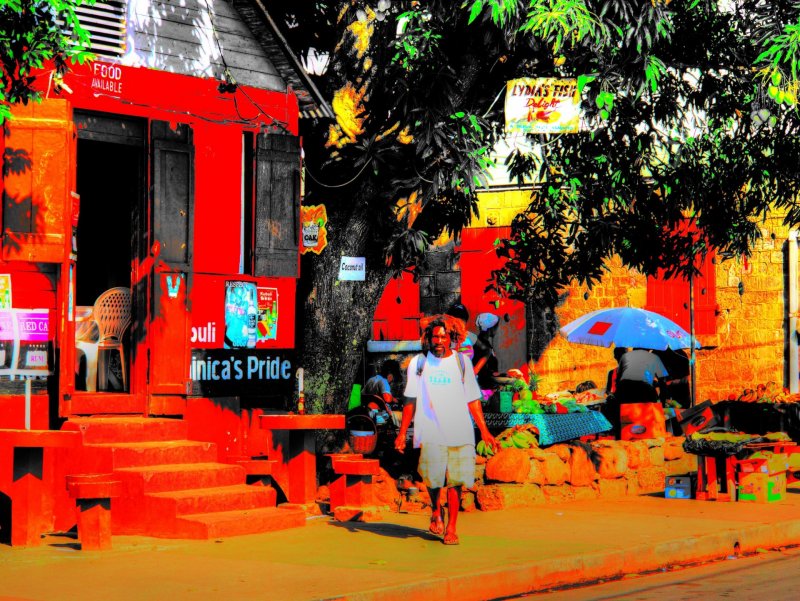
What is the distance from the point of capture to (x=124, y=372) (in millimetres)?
12688

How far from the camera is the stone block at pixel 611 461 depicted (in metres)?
14.2

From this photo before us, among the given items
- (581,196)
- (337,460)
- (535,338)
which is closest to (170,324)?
(337,460)

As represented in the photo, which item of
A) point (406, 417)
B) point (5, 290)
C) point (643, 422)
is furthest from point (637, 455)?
point (5, 290)

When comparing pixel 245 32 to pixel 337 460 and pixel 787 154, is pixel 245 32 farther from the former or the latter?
pixel 787 154

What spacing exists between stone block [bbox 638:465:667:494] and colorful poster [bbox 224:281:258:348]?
5.10 m

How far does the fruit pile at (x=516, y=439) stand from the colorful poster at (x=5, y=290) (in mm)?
5154

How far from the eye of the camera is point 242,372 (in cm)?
1262

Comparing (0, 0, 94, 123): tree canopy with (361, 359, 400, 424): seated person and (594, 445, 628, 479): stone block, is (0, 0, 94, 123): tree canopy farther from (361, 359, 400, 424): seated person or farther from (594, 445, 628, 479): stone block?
(361, 359, 400, 424): seated person

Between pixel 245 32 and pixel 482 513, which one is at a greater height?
pixel 245 32

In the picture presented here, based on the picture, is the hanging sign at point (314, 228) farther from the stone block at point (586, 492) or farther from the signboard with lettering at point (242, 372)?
the stone block at point (586, 492)

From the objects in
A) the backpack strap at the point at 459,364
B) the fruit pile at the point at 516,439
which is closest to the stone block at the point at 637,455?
the fruit pile at the point at 516,439

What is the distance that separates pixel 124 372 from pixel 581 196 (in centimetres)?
544

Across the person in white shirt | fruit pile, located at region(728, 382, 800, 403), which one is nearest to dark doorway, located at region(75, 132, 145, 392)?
the person in white shirt

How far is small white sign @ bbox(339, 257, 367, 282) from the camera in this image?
13.0m
